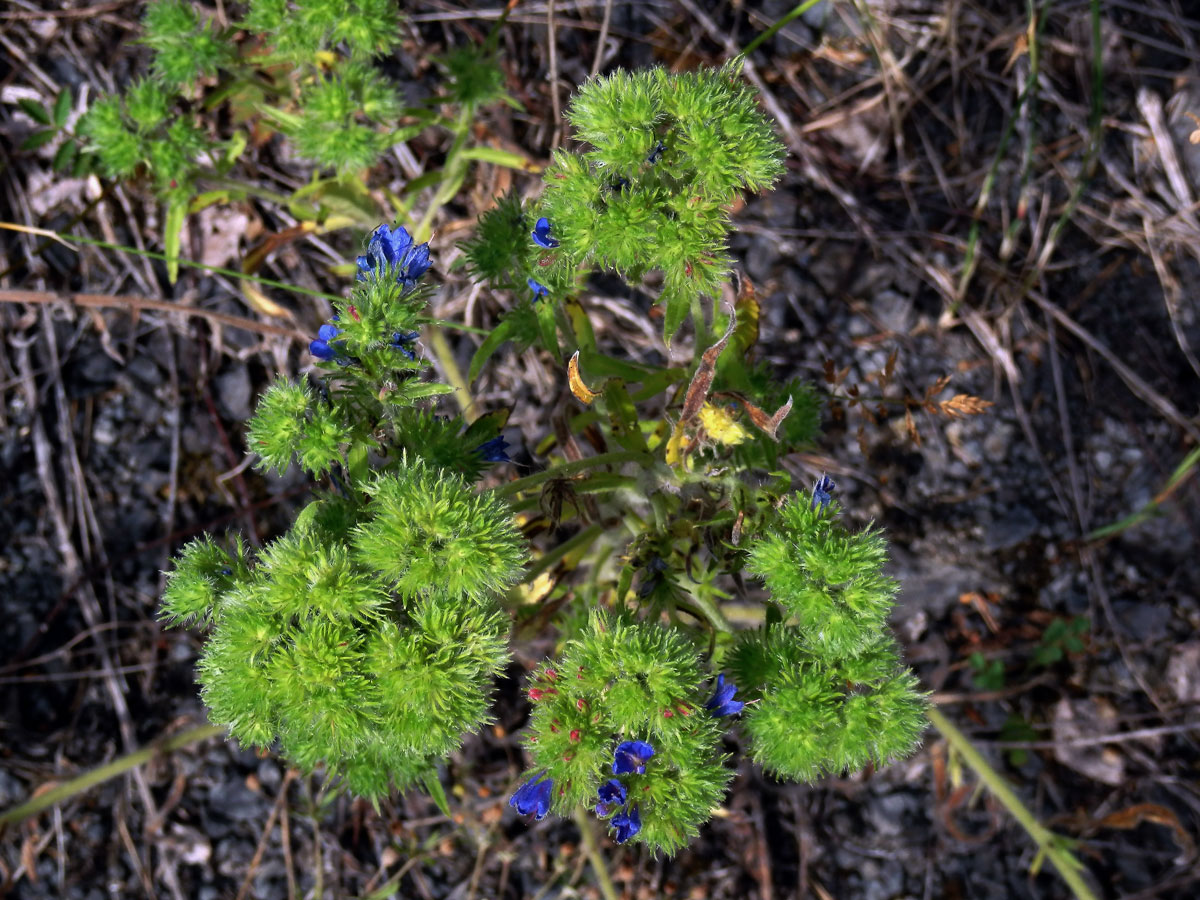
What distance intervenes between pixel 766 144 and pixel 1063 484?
264 cm

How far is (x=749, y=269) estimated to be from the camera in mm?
3936

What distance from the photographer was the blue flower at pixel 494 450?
247cm

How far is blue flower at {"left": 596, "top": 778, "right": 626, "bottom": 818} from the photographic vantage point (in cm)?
203

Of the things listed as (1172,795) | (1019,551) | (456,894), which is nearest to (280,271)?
(456,894)

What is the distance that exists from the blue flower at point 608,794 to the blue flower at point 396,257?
4.17 ft

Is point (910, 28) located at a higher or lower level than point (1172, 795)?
higher

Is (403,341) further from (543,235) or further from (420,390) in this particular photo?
(543,235)

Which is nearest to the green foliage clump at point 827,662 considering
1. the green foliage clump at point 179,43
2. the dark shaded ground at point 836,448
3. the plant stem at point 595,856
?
the plant stem at point 595,856

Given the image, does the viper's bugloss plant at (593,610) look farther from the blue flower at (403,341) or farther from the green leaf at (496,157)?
the green leaf at (496,157)

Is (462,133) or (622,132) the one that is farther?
(462,133)

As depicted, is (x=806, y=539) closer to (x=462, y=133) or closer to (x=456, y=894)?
(x=462, y=133)

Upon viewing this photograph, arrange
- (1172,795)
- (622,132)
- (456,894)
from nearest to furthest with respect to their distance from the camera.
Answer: (622,132), (456,894), (1172,795)

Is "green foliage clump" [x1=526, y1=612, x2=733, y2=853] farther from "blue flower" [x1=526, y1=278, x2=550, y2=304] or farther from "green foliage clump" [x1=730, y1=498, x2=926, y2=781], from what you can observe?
"blue flower" [x1=526, y1=278, x2=550, y2=304]

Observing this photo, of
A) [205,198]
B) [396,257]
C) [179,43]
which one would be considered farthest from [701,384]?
[179,43]
